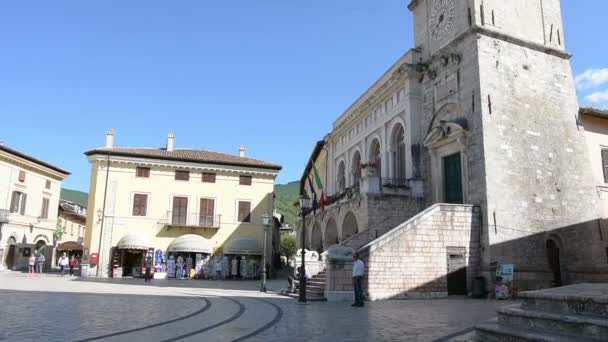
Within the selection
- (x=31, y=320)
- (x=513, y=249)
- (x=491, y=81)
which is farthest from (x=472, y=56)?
(x=31, y=320)

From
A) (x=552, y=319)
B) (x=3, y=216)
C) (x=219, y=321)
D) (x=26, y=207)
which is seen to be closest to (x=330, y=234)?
(x=219, y=321)

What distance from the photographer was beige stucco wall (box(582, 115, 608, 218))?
19516 millimetres

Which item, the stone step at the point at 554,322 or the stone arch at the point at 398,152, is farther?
the stone arch at the point at 398,152

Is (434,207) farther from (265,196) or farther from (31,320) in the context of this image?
(265,196)

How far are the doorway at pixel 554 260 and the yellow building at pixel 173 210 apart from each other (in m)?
19.4

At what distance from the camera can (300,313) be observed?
1083cm

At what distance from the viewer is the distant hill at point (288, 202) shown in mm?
112469

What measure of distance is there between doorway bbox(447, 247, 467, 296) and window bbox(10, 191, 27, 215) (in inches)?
1363

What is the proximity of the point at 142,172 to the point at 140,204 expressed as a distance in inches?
91.9

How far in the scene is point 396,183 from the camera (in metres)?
22.3

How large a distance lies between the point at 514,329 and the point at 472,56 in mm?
14557

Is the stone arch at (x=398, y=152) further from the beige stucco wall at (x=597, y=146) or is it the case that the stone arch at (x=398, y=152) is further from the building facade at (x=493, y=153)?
the beige stucco wall at (x=597, y=146)

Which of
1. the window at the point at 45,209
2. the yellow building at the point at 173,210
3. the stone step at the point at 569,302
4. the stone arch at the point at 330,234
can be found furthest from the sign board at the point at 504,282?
the window at the point at 45,209

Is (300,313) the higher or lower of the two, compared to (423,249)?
lower
